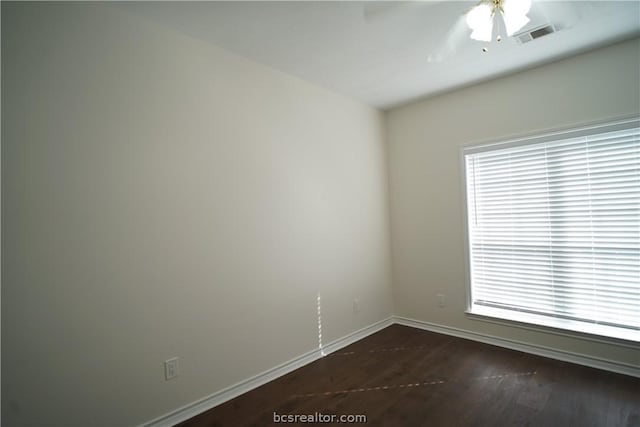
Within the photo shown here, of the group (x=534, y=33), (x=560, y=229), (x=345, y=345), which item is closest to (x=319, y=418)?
(x=345, y=345)

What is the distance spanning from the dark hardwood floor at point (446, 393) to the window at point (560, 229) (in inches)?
18.2

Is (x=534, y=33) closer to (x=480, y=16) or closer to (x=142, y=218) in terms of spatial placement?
(x=480, y=16)

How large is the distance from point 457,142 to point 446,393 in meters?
2.39

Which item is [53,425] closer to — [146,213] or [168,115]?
[146,213]

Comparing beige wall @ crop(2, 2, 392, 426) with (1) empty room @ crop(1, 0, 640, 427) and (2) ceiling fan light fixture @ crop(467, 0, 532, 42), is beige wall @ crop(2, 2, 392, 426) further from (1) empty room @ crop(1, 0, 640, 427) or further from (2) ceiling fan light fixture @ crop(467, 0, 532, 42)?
(2) ceiling fan light fixture @ crop(467, 0, 532, 42)

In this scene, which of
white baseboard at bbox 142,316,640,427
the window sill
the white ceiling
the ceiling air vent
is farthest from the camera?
the window sill

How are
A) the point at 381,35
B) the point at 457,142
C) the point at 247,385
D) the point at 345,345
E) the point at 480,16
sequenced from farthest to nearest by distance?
the point at 457,142 < the point at 345,345 < the point at 247,385 < the point at 381,35 < the point at 480,16

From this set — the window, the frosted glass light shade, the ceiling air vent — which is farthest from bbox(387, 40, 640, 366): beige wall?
the frosted glass light shade

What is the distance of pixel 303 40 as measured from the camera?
2299mm

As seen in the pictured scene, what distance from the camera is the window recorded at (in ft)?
8.20

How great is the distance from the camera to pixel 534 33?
89.8 inches

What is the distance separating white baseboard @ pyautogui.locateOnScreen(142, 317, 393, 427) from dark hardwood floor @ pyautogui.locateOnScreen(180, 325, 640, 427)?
0.05 metres

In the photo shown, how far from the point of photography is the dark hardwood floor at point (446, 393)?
79.0 inches

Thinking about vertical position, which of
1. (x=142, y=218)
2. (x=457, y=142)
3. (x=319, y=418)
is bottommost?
(x=319, y=418)
